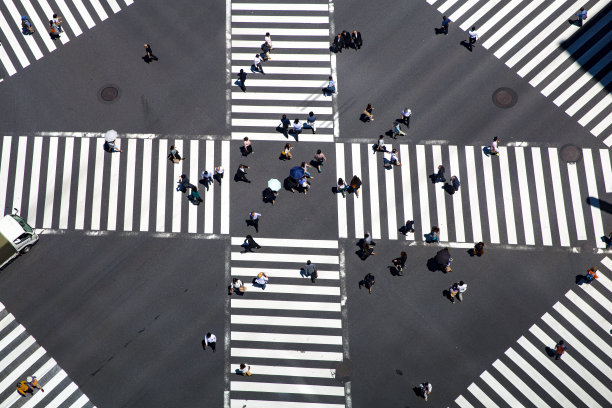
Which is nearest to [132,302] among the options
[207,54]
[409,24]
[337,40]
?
[207,54]

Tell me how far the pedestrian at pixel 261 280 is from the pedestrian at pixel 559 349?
539 inches

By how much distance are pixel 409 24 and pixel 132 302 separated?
68.5 ft

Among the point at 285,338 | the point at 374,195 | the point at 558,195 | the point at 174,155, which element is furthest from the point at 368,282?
the point at 174,155

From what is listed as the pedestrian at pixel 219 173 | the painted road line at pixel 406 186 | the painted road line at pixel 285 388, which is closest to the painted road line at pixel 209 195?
the pedestrian at pixel 219 173

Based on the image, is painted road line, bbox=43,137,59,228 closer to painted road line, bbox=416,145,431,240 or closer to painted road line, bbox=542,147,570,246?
painted road line, bbox=416,145,431,240

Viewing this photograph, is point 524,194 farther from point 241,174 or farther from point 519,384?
point 241,174

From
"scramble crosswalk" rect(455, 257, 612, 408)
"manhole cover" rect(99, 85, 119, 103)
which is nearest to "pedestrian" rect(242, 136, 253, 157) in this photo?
"manhole cover" rect(99, 85, 119, 103)

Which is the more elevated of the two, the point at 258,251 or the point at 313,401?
the point at 258,251

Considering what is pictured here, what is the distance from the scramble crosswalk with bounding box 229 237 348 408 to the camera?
2592 centimetres

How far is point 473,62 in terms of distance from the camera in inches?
1213

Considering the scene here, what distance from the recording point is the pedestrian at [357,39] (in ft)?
101

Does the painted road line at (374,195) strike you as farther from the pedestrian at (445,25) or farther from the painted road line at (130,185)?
the painted road line at (130,185)

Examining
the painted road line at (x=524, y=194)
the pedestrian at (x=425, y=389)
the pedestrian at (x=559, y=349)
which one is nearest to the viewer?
the pedestrian at (x=425, y=389)

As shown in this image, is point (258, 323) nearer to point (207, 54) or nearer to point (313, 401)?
point (313, 401)
